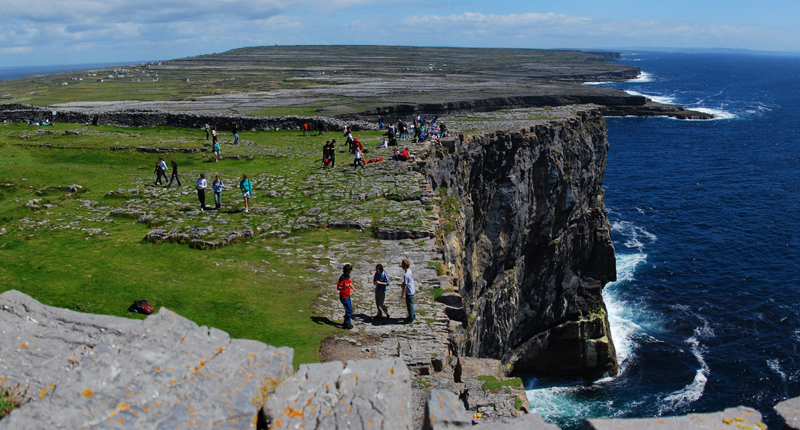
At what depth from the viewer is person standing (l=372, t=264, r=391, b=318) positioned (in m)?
14.6

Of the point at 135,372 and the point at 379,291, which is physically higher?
the point at 135,372

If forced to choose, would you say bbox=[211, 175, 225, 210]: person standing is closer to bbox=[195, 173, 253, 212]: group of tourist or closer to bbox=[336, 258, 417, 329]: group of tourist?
bbox=[195, 173, 253, 212]: group of tourist

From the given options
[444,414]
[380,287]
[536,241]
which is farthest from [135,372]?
[536,241]

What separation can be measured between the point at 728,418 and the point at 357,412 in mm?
4574

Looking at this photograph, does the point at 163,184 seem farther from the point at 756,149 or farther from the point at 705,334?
the point at 756,149

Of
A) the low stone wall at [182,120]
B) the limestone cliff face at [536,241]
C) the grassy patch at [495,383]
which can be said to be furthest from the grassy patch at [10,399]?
the low stone wall at [182,120]

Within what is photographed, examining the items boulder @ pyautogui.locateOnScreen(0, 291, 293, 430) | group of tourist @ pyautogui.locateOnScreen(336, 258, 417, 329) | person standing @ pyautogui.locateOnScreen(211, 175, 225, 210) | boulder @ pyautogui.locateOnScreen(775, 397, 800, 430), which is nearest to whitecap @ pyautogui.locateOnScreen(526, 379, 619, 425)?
group of tourist @ pyautogui.locateOnScreen(336, 258, 417, 329)

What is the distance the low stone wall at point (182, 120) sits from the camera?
A: 4814cm

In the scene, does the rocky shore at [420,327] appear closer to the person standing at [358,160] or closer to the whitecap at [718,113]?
the person standing at [358,160]

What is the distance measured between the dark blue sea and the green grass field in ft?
80.4

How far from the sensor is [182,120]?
49688 mm

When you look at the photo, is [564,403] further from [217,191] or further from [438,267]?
[217,191]

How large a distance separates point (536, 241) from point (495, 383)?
32667 millimetres

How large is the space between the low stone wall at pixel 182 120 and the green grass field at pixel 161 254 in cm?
1401
